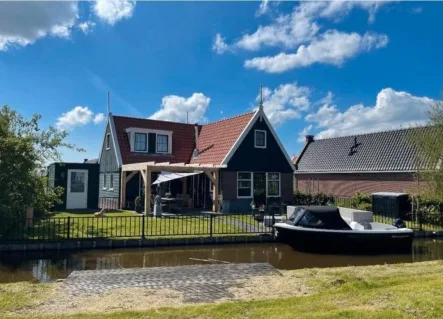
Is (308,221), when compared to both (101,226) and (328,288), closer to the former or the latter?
(328,288)

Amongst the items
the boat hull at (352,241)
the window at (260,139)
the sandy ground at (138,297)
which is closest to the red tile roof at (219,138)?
the window at (260,139)

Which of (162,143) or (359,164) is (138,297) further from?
(359,164)

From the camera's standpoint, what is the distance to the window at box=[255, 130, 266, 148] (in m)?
23.8

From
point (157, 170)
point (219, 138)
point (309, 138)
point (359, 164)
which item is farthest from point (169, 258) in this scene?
point (309, 138)

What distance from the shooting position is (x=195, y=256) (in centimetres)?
1240

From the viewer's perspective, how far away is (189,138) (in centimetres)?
2784

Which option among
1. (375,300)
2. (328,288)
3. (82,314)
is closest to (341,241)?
(328,288)

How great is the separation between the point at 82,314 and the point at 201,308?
Answer: 178cm

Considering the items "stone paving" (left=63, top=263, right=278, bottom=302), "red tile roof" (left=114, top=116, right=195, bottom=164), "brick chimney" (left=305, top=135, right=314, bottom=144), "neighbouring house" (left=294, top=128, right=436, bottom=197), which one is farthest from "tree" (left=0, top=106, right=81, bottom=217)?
"brick chimney" (left=305, top=135, right=314, bottom=144)

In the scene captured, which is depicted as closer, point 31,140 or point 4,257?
point 4,257

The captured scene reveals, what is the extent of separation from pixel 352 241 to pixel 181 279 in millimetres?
7155

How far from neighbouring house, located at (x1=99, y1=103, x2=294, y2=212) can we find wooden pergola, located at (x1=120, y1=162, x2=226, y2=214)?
0.07 metres

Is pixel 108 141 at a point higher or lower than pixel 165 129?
lower

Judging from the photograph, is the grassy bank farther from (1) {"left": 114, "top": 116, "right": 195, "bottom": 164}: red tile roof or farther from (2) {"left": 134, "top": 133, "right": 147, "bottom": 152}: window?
(2) {"left": 134, "top": 133, "right": 147, "bottom": 152}: window
